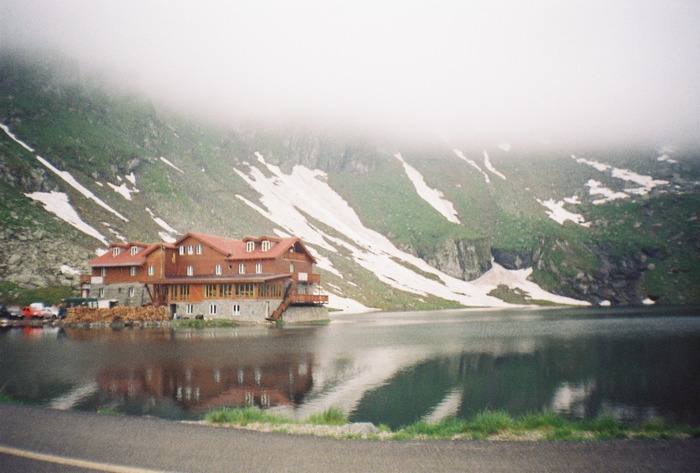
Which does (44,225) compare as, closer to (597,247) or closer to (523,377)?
(523,377)

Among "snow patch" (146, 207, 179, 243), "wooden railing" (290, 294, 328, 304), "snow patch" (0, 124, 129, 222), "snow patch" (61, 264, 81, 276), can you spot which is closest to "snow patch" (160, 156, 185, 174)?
"snow patch" (146, 207, 179, 243)

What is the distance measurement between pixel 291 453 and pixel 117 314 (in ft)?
216

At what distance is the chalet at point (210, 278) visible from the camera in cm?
7588

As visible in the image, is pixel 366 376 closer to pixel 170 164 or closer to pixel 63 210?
pixel 63 210

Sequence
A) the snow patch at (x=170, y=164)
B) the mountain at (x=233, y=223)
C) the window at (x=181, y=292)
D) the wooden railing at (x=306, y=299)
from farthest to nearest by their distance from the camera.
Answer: the snow patch at (x=170, y=164) → the mountain at (x=233, y=223) → the wooden railing at (x=306, y=299) → the window at (x=181, y=292)

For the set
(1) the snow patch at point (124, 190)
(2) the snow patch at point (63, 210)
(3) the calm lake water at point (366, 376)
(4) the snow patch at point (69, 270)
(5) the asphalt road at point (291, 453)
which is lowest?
(3) the calm lake water at point (366, 376)

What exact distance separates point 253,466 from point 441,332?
49.2 metres

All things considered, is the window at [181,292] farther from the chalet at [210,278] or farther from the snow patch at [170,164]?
the snow patch at [170,164]

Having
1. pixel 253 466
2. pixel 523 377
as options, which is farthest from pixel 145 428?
pixel 523 377

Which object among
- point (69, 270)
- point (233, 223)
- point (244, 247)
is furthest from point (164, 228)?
point (244, 247)

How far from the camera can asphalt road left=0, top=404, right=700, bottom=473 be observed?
10266 mm

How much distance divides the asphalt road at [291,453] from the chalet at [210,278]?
62.1 meters

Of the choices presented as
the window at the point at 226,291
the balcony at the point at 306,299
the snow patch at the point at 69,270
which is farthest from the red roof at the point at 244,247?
the snow patch at the point at 69,270

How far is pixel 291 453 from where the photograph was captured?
443 inches
